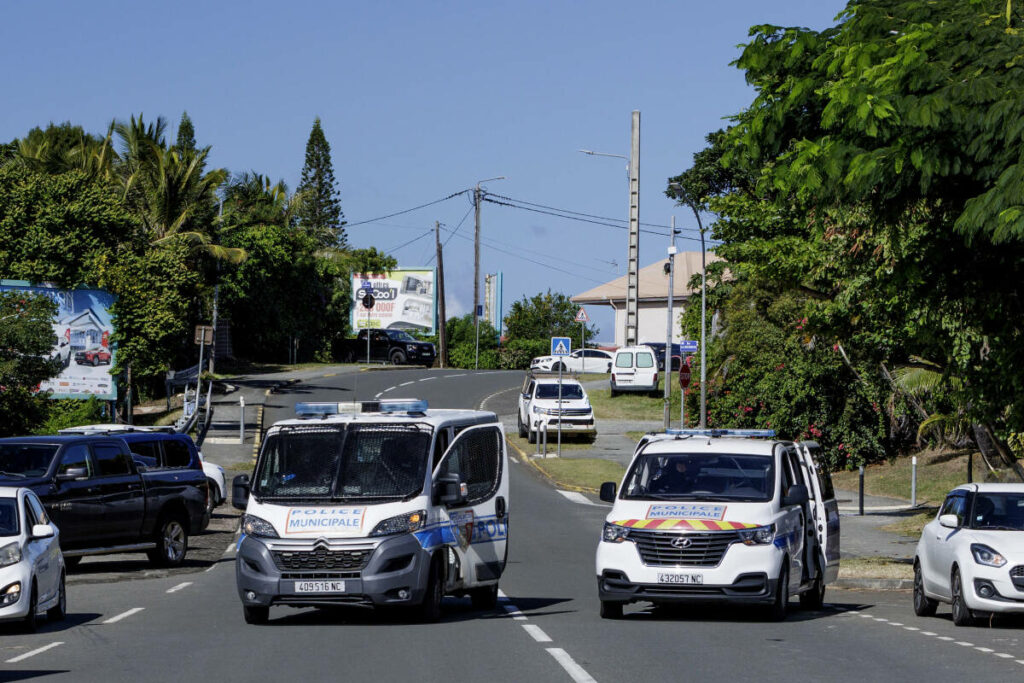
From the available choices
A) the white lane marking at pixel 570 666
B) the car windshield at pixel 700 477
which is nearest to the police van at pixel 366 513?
the car windshield at pixel 700 477

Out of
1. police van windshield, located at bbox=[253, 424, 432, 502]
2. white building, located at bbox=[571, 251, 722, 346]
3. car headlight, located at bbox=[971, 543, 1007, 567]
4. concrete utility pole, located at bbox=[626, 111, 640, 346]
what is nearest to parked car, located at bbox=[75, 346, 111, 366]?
concrete utility pole, located at bbox=[626, 111, 640, 346]

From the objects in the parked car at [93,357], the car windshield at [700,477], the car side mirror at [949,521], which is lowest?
the car side mirror at [949,521]

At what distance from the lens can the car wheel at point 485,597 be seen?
52.8ft

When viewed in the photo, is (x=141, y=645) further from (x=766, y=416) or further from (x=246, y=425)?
(x=246, y=425)

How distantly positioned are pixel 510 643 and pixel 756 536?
298 cm

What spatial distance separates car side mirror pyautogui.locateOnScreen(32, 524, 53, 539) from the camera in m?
14.4

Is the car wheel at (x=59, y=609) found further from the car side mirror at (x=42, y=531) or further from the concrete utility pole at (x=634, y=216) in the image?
the concrete utility pole at (x=634, y=216)

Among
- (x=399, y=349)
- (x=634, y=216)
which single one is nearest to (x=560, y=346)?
(x=634, y=216)

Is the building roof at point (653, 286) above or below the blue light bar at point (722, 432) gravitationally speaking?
above

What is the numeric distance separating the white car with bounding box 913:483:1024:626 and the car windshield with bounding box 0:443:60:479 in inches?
466

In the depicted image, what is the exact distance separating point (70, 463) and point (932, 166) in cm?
1261

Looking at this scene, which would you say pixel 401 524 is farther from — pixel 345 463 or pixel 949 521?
pixel 949 521

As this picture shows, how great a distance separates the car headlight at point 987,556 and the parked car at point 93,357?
3173cm

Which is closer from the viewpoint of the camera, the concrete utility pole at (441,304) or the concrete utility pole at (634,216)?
the concrete utility pole at (634,216)
